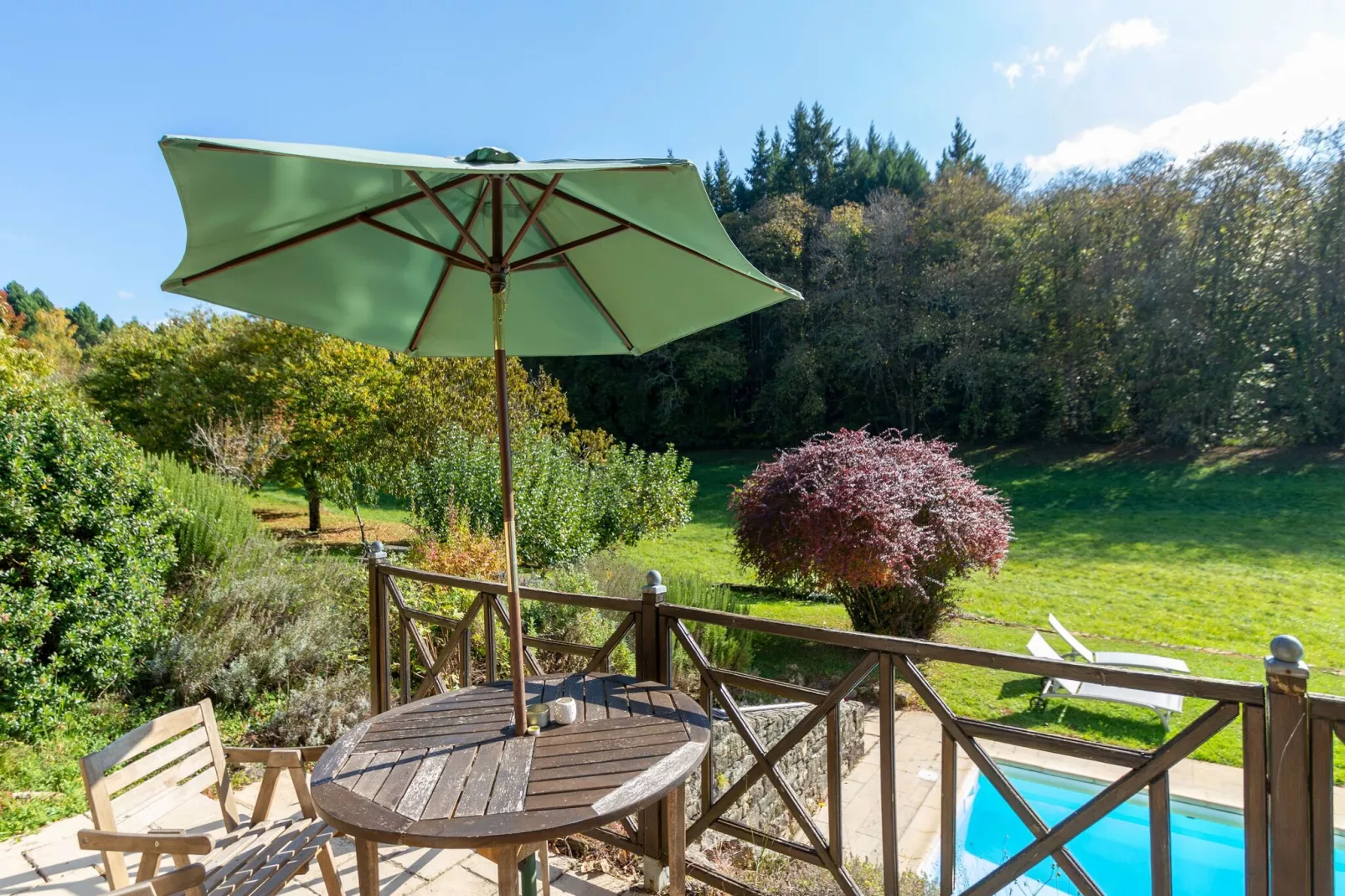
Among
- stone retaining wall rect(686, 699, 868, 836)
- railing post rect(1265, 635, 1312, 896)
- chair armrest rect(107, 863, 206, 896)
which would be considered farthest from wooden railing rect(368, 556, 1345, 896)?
stone retaining wall rect(686, 699, 868, 836)

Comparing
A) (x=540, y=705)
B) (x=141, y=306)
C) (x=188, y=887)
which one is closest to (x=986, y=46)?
(x=540, y=705)

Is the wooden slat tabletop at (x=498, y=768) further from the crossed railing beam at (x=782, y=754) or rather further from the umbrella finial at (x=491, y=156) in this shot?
the umbrella finial at (x=491, y=156)

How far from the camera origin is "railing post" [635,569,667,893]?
7.45ft

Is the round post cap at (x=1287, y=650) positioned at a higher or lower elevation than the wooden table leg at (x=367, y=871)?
higher

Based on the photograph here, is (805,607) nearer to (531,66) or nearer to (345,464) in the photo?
(531,66)

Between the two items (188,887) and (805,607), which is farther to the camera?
(805,607)

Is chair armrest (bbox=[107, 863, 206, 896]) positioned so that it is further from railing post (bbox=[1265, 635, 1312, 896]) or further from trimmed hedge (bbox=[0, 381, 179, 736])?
trimmed hedge (bbox=[0, 381, 179, 736])

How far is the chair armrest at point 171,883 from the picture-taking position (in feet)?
4.15

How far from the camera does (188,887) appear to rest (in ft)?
4.64

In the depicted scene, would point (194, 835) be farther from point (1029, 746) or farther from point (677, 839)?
point (1029, 746)

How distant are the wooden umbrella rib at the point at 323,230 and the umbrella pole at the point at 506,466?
0.64 feet

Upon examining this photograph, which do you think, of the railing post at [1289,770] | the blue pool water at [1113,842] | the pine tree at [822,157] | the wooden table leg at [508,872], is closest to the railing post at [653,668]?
the wooden table leg at [508,872]

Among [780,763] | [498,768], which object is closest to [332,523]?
[780,763]

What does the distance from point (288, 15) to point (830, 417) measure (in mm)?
19787
